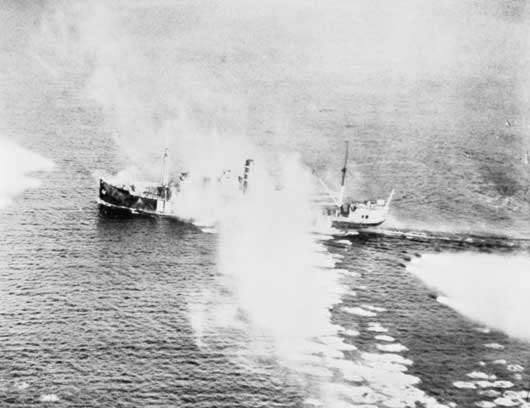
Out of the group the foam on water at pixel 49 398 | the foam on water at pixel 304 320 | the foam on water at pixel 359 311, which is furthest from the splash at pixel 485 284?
the foam on water at pixel 49 398

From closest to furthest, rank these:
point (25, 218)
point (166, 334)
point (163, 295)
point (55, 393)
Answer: point (55, 393) < point (166, 334) < point (163, 295) < point (25, 218)

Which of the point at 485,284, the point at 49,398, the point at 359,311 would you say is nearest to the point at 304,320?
the point at 359,311

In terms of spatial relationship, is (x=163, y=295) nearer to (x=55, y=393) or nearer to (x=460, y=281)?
(x=55, y=393)

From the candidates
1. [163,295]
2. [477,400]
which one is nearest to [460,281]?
[477,400]

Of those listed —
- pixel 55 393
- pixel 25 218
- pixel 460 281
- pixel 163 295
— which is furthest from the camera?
pixel 25 218

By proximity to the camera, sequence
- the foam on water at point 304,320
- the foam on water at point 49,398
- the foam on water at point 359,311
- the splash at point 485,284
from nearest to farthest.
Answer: the foam on water at point 49,398 → the foam on water at point 304,320 → the foam on water at point 359,311 → the splash at point 485,284

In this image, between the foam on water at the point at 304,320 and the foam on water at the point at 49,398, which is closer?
the foam on water at the point at 49,398

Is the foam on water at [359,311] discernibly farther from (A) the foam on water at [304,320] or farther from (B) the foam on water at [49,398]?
(B) the foam on water at [49,398]

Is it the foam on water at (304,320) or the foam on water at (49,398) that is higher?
the foam on water at (304,320)
